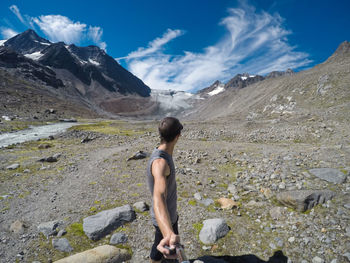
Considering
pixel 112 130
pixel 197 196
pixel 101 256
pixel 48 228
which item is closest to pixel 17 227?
pixel 48 228

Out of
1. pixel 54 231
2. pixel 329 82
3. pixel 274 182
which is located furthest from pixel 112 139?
pixel 329 82

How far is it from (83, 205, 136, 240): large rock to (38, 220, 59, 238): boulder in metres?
0.99

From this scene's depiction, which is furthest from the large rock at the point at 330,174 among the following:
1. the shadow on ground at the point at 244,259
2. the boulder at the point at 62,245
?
the boulder at the point at 62,245

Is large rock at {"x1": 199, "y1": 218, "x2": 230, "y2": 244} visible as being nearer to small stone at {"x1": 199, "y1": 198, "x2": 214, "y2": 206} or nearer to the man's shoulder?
small stone at {"x1": 199, "y1": 198, "x2": 214, "y2": 206}

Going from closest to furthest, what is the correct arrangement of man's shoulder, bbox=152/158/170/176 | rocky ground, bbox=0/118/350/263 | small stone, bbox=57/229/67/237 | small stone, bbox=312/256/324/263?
man's shoulder, bbox=152/158/170/176
small stone, bbox=312/256/324/263
rocky ground, bbox=0/118/350/263
small stone, bbox=57/229/67/237

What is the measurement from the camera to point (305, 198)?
6.54 m

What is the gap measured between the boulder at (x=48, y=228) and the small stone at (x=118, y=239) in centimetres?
218

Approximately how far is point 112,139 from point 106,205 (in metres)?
19.1

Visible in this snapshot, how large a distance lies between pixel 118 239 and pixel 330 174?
9.55 metres

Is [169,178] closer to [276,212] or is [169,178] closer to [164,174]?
[164,174]

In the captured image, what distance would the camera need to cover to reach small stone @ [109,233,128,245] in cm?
602

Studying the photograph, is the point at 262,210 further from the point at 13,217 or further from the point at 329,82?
the point at 329,82

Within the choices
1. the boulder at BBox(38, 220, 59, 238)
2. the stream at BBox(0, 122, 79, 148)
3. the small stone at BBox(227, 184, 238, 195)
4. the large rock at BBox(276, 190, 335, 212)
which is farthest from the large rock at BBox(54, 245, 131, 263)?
the stream at BBox(0, 122, 79, 148)

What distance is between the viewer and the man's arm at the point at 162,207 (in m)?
2.42
